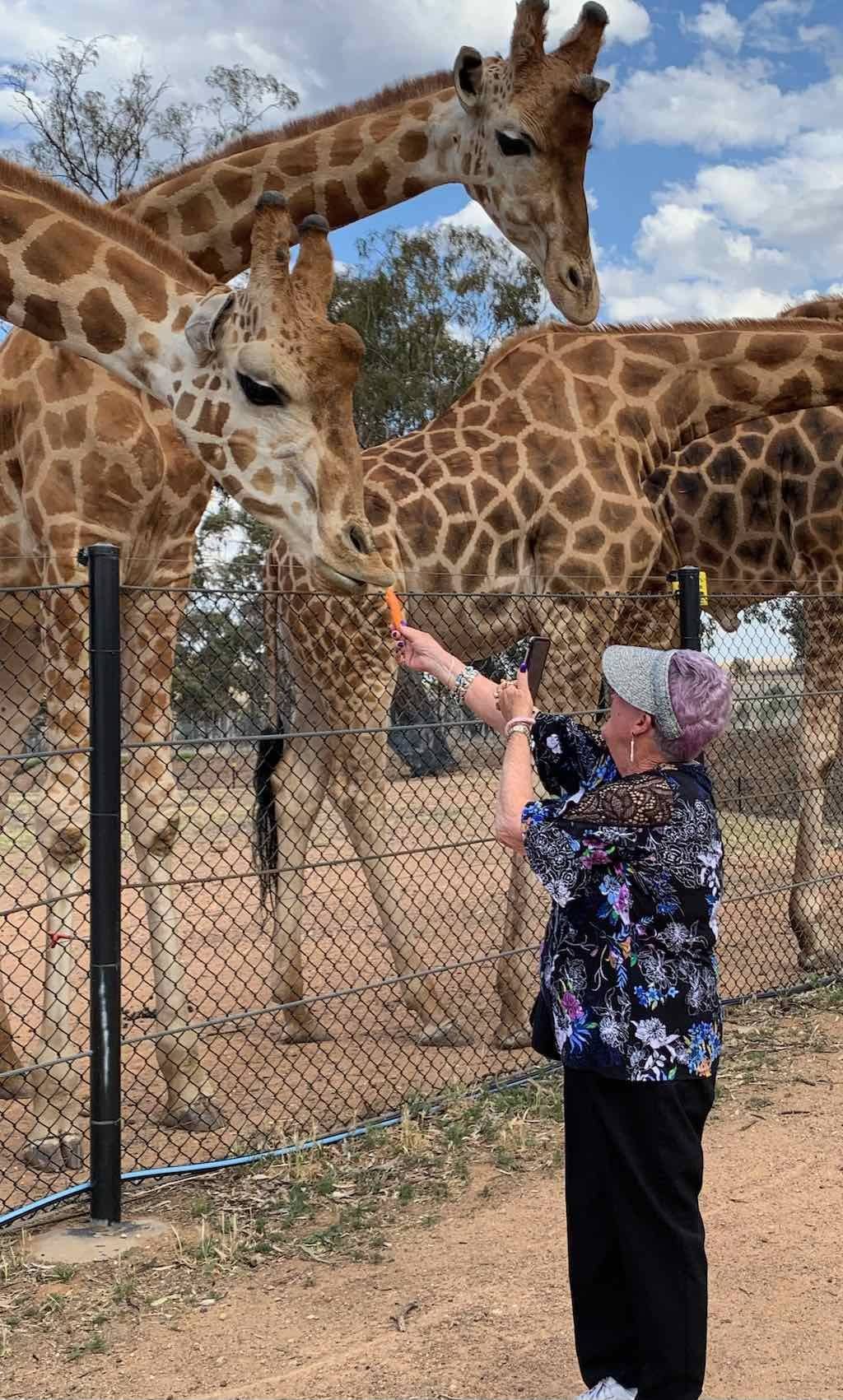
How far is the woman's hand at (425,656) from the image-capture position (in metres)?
3.35

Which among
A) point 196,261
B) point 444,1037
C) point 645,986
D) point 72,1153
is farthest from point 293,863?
point 645,986

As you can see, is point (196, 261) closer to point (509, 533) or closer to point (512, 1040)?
point (509, 533)

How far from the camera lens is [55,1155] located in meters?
4.58

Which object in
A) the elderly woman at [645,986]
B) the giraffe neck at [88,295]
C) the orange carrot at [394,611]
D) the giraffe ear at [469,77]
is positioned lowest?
the elderly woman at [645,986]

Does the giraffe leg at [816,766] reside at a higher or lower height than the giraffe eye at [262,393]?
lower

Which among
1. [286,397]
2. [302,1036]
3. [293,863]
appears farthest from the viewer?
[293,863]

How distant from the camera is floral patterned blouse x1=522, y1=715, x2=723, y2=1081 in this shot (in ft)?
8.95

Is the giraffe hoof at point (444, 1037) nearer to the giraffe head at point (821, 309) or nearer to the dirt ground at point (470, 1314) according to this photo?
the dirt ground at point (470, 1314)

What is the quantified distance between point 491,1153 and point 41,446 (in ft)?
10.0

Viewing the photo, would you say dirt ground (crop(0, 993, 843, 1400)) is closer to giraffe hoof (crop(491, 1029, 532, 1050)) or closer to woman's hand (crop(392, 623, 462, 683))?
giraffe hoof (crop(491, 1029, 532, 1050))

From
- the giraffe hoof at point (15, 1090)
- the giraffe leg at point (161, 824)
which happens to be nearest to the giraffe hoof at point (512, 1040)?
the giraffe leg at point (161, 824)

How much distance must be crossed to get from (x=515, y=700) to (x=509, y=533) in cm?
373

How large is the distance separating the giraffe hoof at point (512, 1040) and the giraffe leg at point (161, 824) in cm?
133

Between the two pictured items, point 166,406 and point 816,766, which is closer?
point 166,406
